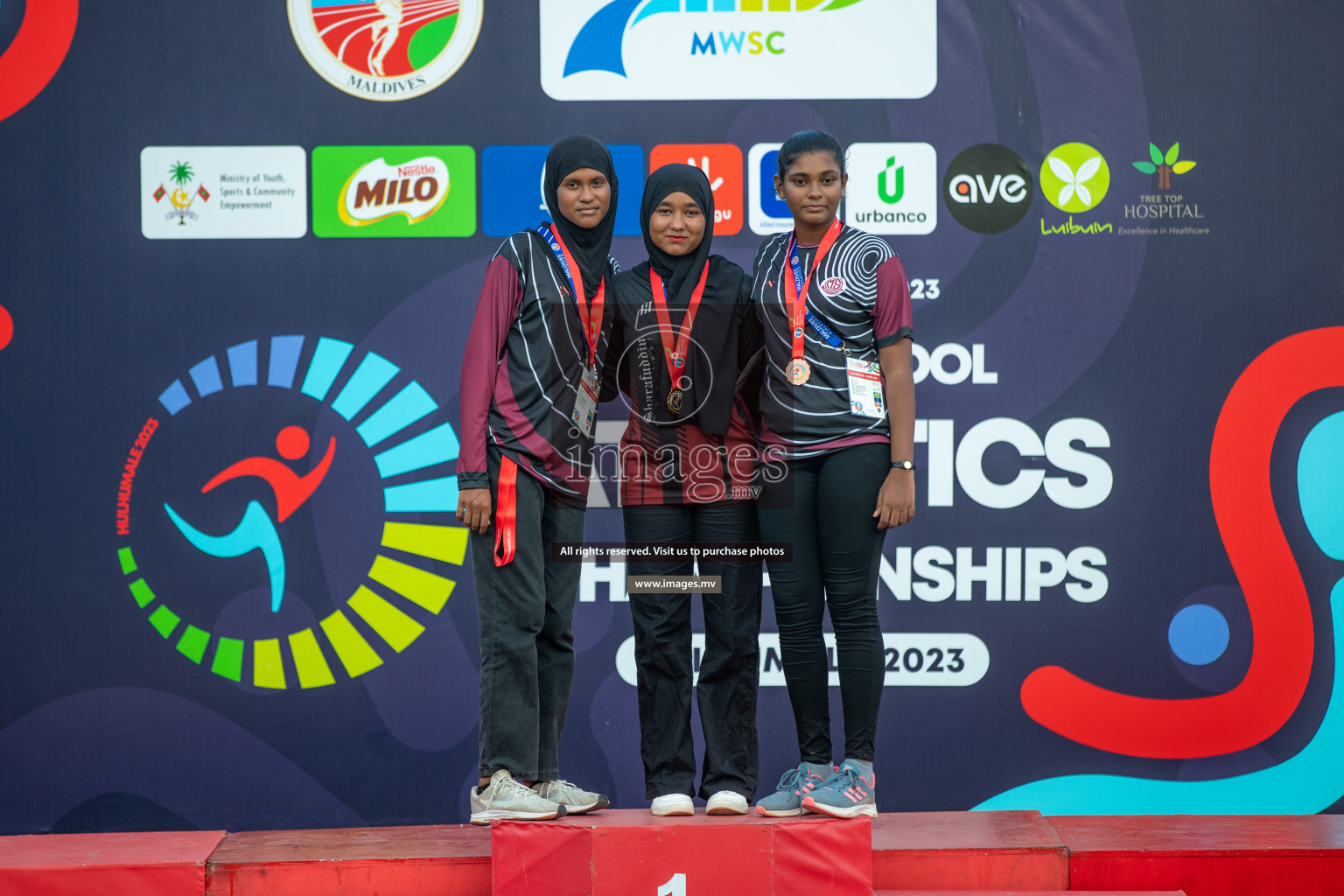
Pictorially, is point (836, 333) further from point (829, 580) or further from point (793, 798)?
point (793, 798)

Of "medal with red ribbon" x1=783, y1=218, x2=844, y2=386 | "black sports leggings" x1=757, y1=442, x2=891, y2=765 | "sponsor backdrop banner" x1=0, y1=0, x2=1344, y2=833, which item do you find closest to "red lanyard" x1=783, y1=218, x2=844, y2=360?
"medal with red ribbon" x1=783, y1=218, x2=844, y2=386

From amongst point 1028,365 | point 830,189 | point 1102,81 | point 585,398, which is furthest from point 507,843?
point 1102,81

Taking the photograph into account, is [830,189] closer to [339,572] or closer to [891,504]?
[891,504]

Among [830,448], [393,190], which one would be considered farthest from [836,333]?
[393,190]

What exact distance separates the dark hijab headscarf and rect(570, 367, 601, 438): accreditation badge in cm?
18

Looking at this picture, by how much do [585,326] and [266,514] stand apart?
4.80 ft

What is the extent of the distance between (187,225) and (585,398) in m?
1.68

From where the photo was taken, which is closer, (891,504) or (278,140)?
(891,504)

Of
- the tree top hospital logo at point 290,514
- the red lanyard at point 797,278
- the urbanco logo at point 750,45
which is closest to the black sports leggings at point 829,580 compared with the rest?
→ the red lanyard at point 797,278

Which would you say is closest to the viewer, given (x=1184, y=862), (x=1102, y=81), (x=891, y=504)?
(x=891, y=504)

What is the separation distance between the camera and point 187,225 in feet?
10.8

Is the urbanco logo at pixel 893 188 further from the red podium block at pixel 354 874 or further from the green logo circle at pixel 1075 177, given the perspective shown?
the red podium block at pixel 354 874

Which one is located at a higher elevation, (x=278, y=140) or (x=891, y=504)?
(x=278, y=140)

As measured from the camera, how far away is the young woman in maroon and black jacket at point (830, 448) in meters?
2.37
